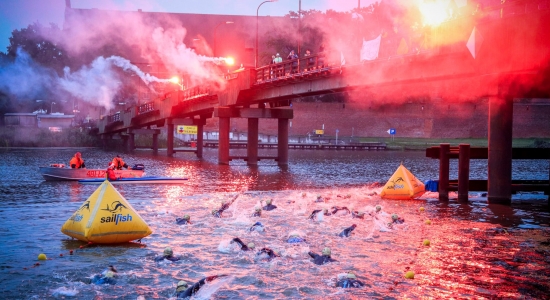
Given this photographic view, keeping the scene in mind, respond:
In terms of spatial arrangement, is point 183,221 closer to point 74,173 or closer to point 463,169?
point 463,169

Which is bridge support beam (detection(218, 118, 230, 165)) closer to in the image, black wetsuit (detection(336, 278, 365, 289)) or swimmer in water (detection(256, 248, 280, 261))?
swimmer in water (detection(256, 248, 280, 261))

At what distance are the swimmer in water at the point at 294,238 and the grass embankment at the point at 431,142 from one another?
260 ft

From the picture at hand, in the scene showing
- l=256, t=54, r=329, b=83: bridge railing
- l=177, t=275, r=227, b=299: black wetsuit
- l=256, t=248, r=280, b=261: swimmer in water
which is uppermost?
l=256, t=54, r=329, b=83: bridge railing

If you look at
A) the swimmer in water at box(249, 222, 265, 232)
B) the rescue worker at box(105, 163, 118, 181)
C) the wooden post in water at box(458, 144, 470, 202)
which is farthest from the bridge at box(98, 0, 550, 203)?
the rescue worker at box(105, 163, 118, 181)

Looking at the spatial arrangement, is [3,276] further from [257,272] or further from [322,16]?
[322,16]

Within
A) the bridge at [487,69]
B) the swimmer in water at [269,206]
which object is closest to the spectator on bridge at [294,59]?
the bridge at [487,69]

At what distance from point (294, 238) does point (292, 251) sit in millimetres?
1298

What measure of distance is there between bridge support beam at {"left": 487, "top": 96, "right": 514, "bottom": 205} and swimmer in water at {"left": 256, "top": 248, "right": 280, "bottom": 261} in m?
14.0

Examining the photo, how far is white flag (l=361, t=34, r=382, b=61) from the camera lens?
120ft

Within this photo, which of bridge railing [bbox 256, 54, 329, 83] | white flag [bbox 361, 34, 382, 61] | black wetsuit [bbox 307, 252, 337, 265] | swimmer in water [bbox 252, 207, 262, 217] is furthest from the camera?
bridge railing [bbox 256, 54, 329, 83]

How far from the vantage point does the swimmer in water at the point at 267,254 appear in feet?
56.3

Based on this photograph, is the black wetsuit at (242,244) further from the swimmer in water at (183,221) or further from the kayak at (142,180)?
the kayak at (142,180)

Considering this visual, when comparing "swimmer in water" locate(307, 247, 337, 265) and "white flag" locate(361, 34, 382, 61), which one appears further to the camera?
"white flag" locate(361, 34, 382, 61)

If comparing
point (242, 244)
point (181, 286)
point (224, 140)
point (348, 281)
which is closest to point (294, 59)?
point (224, 140)
